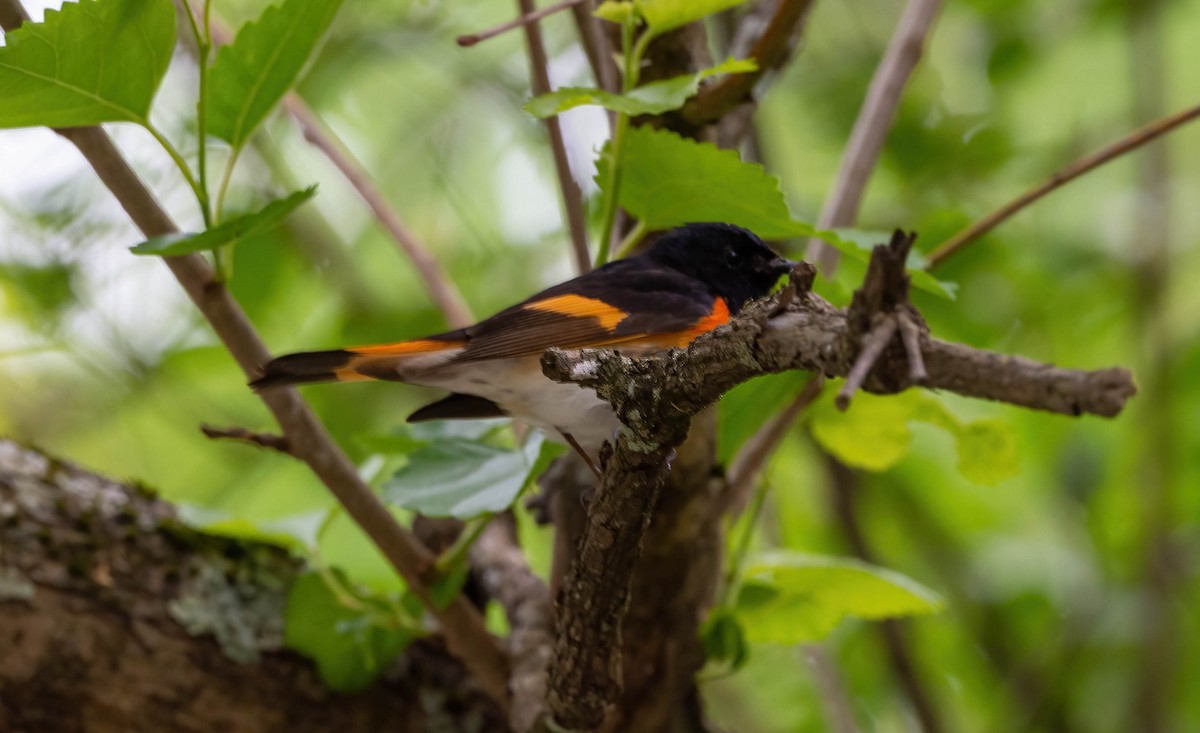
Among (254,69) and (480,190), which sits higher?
(480,190)

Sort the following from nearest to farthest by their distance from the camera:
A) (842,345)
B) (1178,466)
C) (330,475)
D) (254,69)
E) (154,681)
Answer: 1. (842,345)
2. (254,69)
3. (330,475)
4. (154,681)
5. (1178,466)

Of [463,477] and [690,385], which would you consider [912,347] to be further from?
[463,477]

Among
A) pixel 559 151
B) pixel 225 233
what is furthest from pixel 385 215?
pixel 225 233

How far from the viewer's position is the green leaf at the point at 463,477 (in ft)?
5.63

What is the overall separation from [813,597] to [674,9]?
41.8 inches

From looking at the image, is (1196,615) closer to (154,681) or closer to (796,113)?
(796,113)

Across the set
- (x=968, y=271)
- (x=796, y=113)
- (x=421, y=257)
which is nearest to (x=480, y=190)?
(x=796, y=113)

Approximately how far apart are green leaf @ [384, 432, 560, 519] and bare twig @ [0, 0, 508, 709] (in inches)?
3.1

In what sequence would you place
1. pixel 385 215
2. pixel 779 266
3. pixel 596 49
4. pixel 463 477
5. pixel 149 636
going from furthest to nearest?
1. pixel 385 215
2. pixel 779 266
3. pixel 596 49
4. pixel 149 636
5. pixel 463 477

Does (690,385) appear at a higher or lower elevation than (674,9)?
lower

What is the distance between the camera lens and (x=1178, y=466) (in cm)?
301

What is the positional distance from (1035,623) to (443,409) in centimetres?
232

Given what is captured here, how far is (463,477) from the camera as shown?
1.85 metres

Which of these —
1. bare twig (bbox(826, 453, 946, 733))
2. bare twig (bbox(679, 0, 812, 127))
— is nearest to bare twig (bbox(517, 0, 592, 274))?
bare twig (bbox(679, 0, 812, 127))
